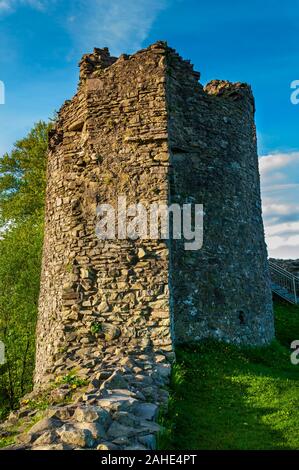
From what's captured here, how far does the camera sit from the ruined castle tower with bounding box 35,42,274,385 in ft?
33.1

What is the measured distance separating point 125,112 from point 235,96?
13.9 ft

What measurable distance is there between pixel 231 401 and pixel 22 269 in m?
13.6

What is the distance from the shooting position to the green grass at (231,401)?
6418 mm

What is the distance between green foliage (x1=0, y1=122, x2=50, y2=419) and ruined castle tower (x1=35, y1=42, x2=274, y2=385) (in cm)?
574

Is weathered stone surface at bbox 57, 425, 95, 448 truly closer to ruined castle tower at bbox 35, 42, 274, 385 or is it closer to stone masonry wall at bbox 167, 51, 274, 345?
ruined castle tower at bbox 35, 42, 274, 385

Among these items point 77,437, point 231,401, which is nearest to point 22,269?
point 231,401

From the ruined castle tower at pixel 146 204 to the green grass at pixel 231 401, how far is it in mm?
711

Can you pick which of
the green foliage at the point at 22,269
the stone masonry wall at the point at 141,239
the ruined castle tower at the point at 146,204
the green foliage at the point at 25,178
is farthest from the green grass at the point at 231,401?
the green foliage at the point at 25,178

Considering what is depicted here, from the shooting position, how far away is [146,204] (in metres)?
10.5

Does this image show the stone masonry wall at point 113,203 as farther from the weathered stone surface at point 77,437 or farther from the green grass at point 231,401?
the weathered stone surface at point 77,437

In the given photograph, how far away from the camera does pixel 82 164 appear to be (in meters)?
11.3
